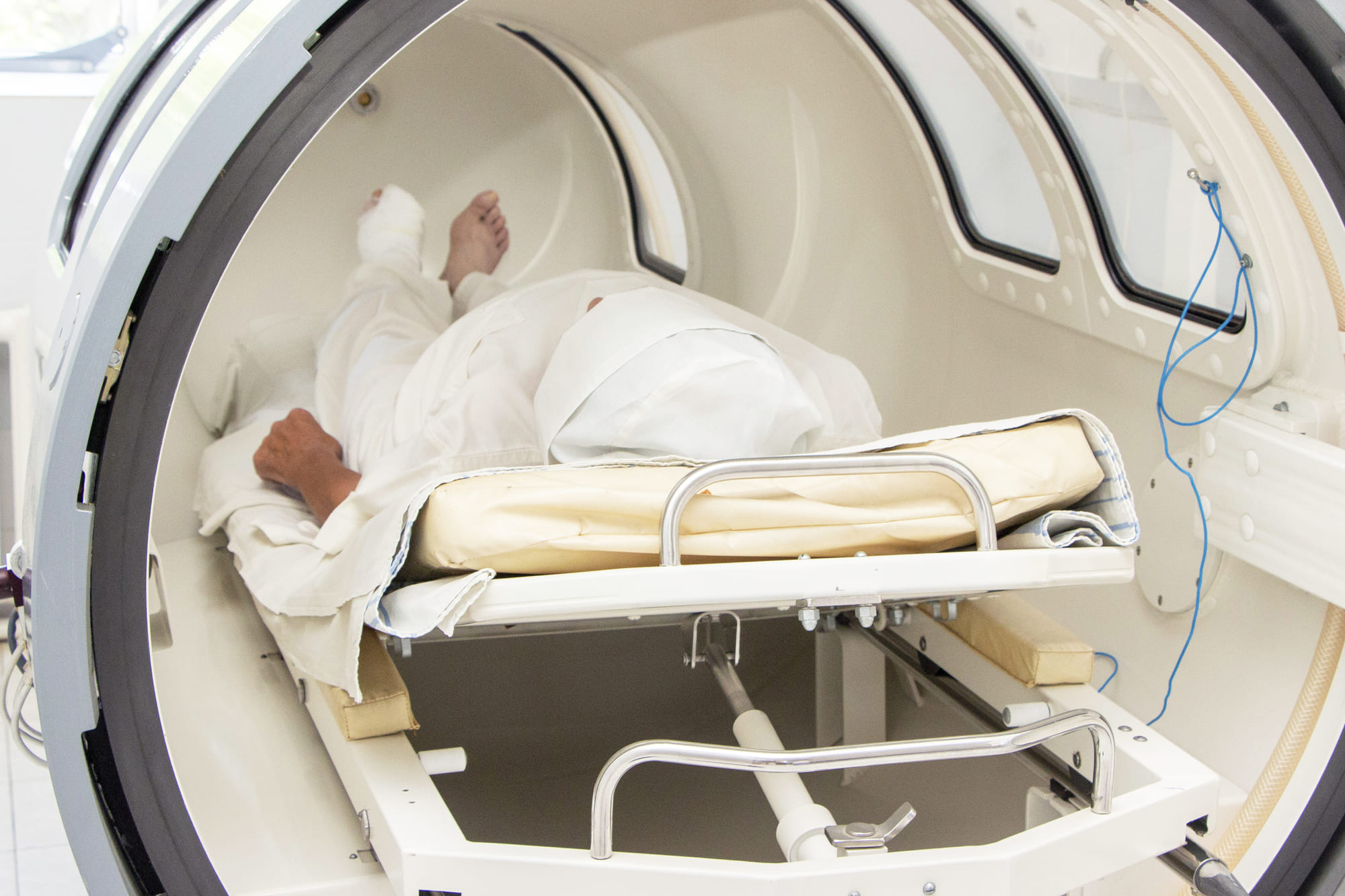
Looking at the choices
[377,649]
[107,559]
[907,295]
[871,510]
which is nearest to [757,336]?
[871,510]

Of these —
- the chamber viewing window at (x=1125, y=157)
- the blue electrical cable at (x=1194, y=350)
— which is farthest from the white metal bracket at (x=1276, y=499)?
the chamber viewing window at (x=1125, y=157)

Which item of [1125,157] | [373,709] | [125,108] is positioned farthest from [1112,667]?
[125,108]

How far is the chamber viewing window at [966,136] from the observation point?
106 inches

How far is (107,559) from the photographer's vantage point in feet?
4.45

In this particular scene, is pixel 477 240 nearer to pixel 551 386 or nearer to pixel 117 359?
pixel 551 386

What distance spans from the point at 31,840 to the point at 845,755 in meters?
1.88

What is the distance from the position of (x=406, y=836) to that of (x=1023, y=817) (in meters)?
1.26

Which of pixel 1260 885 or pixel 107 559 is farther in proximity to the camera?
pixel 1260 885

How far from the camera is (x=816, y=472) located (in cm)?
146

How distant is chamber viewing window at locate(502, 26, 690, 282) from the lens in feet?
13.4

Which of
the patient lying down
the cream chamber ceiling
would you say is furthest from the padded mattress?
the cream chamber ceiling

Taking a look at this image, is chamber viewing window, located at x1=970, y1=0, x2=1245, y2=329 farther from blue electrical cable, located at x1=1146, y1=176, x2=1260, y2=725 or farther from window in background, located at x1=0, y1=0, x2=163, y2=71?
window in background, located at x1=0, y1=0, x2=163, y2=71

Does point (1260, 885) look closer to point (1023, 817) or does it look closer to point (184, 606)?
point (1023, 817)

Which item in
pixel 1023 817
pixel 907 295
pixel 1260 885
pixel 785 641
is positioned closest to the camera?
pixel 1260 885
